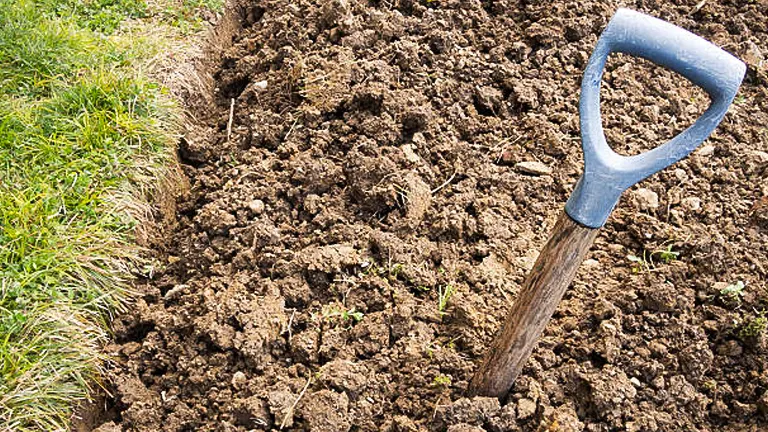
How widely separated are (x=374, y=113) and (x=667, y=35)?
63.8 inches

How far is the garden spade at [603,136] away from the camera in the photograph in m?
1.77

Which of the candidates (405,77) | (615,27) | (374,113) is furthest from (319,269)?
(615,27)

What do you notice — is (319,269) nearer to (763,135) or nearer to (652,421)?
(652,421)

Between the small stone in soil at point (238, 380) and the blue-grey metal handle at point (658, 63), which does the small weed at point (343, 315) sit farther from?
the blue-grey metal handle at point (658, 63)

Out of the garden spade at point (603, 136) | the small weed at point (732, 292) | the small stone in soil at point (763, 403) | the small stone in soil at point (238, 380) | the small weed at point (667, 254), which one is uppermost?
the garden spade at point (603, 136)

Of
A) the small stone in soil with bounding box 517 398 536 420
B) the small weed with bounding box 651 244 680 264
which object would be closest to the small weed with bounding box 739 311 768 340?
the small weed with bounding box 651 244 680 264

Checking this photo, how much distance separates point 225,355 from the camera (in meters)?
2.57

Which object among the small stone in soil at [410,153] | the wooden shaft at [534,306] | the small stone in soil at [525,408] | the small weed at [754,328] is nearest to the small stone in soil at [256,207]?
the small stone in soil at [410,153]

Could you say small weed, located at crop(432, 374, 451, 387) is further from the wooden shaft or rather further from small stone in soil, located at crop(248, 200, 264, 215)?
small stone in soil, located at crop(248, 200, 264, 215)

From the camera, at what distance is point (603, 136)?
185 cm

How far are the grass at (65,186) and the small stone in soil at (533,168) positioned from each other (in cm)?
161

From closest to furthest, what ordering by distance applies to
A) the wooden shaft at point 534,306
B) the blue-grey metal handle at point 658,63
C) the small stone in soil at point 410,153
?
the blue-grey metal handle at point 658,63
the wooden shaft at point 534,306
the small stone in soil at point 410,153

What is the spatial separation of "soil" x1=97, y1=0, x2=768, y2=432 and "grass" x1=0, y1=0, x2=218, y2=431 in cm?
16

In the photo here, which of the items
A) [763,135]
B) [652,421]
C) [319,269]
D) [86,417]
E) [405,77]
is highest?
[763,135]
